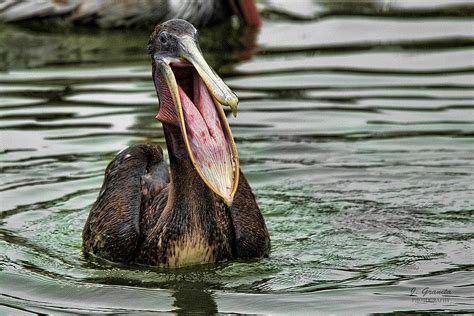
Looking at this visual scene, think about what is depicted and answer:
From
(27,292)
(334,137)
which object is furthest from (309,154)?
(27,292)

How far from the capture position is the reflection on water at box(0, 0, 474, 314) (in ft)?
23.0

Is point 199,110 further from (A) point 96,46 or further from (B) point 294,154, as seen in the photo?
(A) point 96,46

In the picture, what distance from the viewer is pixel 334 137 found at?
1025cm

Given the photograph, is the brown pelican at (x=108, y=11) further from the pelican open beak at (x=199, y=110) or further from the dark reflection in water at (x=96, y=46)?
the pelican open beak at (x=199, y=110)

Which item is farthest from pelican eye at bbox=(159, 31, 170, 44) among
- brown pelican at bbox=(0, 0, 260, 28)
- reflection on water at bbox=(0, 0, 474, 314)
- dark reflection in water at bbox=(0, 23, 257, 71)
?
brown pelican at bbox=(0, 0, 260, 28)

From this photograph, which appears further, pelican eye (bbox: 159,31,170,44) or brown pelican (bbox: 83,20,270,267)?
pelican eye (bbox: 159,31,170,44)

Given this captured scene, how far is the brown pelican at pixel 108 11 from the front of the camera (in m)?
14.5

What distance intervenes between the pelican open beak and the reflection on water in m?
0.61

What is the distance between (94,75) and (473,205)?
16.5 feet

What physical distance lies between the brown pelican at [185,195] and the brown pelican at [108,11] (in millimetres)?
7083

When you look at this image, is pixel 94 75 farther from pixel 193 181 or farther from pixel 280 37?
pixel 193 181

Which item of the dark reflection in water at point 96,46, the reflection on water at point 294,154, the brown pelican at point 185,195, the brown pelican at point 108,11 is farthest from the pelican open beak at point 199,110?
the brown pelican at point 108,11

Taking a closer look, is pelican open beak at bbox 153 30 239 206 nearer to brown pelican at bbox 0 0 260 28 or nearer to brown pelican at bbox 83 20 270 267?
brown pelican at bbox 83 20 270 267

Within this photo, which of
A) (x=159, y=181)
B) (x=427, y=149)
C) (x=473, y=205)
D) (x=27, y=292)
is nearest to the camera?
(x=27, y=292)
